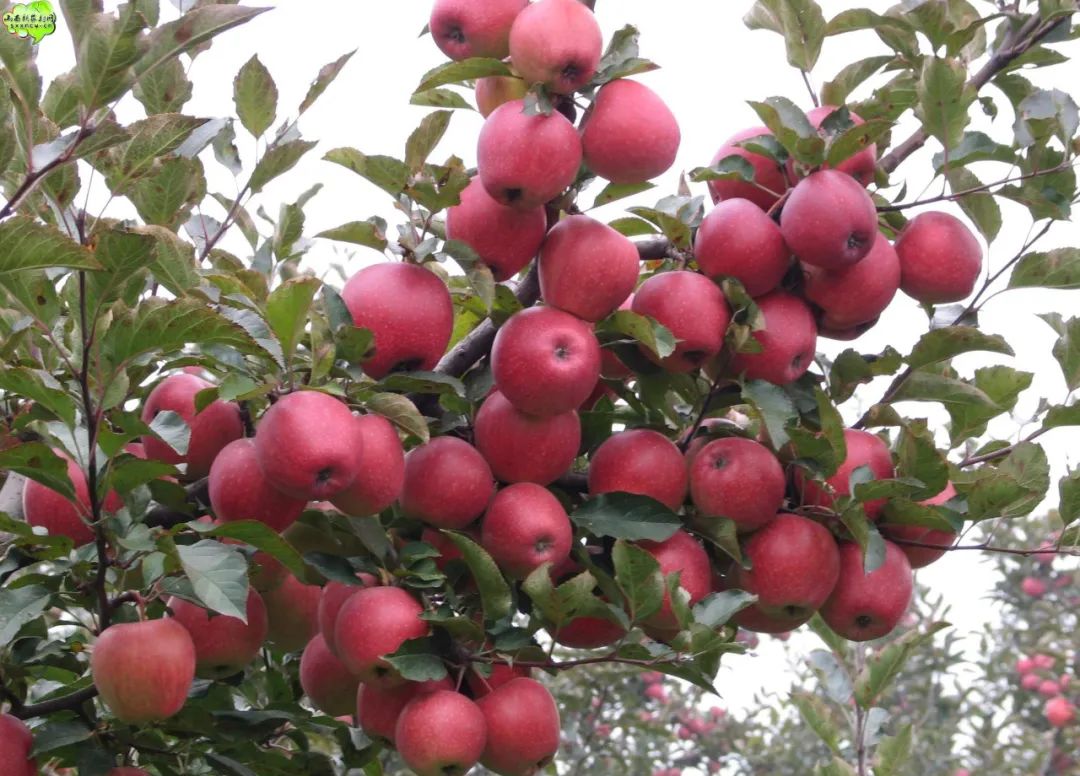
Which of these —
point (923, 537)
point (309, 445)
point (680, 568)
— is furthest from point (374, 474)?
point (923, 537)

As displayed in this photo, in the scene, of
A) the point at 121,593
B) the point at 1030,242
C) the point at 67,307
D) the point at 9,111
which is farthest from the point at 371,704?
the point at 1030,242

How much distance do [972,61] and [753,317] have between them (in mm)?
696

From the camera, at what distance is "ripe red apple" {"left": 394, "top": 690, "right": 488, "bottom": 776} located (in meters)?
1.50

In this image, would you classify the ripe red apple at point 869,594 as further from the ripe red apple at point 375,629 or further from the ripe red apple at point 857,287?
the ripe red apple at point 375,629

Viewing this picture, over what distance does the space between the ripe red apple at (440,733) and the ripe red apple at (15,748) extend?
1.51ft

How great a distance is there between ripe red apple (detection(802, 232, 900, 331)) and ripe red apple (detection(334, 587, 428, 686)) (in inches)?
26.9

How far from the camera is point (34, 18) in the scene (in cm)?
192

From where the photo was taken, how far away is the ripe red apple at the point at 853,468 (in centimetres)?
168

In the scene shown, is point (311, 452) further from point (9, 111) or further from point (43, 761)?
point (43, 761)

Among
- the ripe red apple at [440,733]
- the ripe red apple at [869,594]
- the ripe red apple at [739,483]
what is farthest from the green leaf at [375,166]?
the ripe red apple at [869,594]

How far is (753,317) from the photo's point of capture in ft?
5.24

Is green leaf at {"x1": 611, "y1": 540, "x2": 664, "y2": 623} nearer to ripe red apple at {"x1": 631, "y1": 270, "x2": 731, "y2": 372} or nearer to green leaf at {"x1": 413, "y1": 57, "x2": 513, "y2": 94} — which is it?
ripe red apple at {"x1": 631, "y1": 270, "x2": 731, "y2": 372}

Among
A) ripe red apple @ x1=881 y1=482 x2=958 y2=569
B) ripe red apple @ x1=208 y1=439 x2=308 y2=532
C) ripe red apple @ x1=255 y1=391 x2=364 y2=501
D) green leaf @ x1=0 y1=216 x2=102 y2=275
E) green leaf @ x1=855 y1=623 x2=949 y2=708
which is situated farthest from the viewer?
green leaf @ x1=855 y1=623 x2=949 y2=708

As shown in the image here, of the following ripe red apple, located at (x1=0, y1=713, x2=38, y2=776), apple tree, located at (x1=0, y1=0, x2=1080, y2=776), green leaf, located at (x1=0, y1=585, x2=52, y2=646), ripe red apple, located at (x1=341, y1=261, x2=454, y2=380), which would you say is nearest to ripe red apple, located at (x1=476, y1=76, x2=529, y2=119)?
apple tree, located at (x1=0, y1=0, x2=1080, y2=776)
